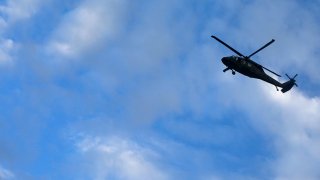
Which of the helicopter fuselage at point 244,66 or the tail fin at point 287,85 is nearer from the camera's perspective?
the helicopter fuselage at point 244,66

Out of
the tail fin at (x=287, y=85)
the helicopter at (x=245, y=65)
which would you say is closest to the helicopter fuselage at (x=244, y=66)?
the helicopter at (x=245, y=65)

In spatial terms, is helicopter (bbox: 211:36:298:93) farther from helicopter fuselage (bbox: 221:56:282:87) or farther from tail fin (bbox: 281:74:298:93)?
tail fin (bbox: 281:74:298:93)

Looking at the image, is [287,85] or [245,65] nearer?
[245,65]

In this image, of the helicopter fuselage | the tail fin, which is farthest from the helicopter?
the tail fin

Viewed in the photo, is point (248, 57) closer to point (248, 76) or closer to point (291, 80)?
point (248, 76)

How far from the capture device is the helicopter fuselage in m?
78.0

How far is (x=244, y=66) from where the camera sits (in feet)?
259

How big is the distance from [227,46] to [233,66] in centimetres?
373

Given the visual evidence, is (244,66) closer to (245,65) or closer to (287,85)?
(245,65)

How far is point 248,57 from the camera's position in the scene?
3135 inches

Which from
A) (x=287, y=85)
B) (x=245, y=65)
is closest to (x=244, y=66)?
(x=245, y=65)

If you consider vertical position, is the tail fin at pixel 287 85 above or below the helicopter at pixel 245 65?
above

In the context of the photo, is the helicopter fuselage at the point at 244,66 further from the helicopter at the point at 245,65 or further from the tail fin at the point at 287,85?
the tail fin at the point at 287,85

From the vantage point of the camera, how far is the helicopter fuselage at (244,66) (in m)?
78.0
